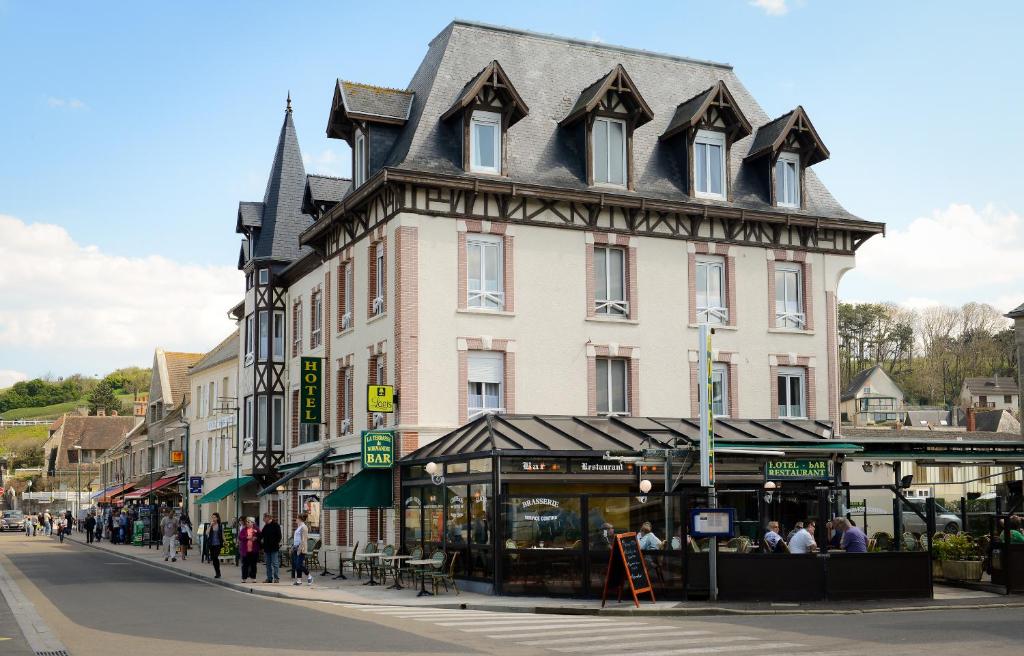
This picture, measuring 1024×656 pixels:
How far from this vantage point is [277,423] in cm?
4116

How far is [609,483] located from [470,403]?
4462mm

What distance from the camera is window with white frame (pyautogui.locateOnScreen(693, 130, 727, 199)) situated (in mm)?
31984

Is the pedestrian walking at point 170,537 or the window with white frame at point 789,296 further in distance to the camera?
the pedestrian walking at point 170,537

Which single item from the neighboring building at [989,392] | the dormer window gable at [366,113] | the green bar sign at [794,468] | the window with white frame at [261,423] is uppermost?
the dormer window gable at [366,113]

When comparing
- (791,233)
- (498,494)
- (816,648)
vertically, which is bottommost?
(816,648)

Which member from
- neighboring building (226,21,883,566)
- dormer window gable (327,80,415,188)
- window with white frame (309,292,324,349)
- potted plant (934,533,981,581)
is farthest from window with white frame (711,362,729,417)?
window with white frame (309,292,324,349)

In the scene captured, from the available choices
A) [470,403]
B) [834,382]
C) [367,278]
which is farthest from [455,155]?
[834,382]

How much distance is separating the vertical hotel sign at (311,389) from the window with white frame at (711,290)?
1109cm

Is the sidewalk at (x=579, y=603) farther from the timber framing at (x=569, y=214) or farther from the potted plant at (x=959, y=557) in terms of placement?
the timber framing at (x=569, y=214)

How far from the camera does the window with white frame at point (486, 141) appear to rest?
96.7ft

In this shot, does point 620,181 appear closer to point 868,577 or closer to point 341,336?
point 341,336

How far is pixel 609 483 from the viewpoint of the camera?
2623 cm

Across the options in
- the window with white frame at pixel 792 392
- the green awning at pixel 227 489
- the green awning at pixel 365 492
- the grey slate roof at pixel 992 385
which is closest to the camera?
the green awning at pixel 365 492

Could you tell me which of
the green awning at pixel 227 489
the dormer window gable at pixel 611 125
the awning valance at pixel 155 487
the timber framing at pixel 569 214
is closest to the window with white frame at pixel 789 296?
the timber framing at pixel 569 214
